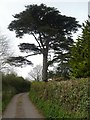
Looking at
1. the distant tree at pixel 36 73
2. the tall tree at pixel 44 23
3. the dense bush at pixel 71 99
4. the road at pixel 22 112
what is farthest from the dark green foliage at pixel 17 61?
the distant tree at pixel 36 73

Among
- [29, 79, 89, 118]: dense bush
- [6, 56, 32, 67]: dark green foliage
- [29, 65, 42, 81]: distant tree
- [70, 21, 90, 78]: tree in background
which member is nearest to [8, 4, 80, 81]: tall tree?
[6, 56, 32, 67]: dark green foliage

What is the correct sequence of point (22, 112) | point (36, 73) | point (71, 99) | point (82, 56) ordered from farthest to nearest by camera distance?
point (36, 73), point (82, 56), point (22, 112), point (71, 99)

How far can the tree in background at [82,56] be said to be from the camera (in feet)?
78.4

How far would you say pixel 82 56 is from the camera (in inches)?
1046

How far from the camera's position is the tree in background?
→ 23.9 metres

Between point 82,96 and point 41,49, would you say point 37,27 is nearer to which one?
point 41,49

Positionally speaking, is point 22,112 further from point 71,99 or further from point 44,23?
point 44,23

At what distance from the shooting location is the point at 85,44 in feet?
84.1

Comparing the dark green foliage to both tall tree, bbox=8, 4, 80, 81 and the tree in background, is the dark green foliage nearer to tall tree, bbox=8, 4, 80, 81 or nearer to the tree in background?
tall tree, bbox=8, 4, 80, 81

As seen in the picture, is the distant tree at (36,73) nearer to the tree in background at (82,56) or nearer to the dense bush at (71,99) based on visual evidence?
the tree in background at (82,56)

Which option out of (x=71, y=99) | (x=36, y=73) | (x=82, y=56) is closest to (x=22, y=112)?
(x=82, y=56)

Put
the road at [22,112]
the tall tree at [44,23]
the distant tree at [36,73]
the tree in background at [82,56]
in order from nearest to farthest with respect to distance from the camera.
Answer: the road at [22,112] → the tree in background at [82,56] → the tall tree at [44,23] → the distant tree at [36,73]

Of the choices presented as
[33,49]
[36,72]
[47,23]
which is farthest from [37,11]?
[36,72]

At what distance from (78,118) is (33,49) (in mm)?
31055
